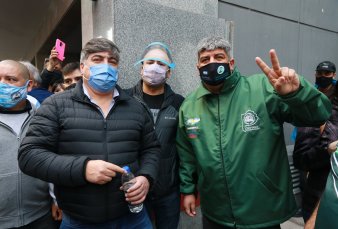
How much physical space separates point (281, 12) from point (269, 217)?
15.2 feet

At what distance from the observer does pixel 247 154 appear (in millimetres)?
2010

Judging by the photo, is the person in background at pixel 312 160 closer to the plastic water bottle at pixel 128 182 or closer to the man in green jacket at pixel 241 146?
the man in green jacket at pixel 241 146

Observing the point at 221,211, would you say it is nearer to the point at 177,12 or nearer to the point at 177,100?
the point at 177,100

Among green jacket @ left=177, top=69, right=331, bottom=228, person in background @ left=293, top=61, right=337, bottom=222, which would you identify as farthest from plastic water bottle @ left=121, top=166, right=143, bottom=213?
person in background @ left=293, top=61, right=337, bottom=222

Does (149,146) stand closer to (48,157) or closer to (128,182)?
(128,182)

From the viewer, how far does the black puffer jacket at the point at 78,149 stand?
1671mm

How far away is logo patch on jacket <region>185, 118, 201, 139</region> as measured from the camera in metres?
2.17

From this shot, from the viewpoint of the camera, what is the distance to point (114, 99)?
6.59ft

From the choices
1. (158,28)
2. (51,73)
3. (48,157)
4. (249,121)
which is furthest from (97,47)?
(51,73)

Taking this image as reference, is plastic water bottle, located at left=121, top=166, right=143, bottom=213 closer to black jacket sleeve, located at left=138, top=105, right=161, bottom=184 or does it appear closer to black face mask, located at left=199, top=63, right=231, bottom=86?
black jacket sleeve, located at left=138, top=105, right=161, bottom=184

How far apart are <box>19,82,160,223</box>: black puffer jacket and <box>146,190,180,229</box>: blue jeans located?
673mm

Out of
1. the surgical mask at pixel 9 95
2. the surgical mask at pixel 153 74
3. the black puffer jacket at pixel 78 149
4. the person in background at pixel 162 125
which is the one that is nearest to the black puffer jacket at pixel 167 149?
the person in background at pixel 162 125

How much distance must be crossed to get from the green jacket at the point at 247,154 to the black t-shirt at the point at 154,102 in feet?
1.79

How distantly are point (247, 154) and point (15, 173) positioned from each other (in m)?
1.70
